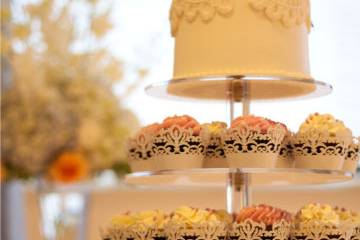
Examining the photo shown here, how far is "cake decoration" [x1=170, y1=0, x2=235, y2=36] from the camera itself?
1883mm

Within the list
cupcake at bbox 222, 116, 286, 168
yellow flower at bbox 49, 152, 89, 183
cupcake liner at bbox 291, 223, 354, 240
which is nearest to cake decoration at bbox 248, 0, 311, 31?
cupcake at bbox 222, 116, 286, 168

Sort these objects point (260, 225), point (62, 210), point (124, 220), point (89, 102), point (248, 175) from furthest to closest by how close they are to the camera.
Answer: point (62, 210), point (89, 102), point (248, 175), point (124, 220), point (260, 225)

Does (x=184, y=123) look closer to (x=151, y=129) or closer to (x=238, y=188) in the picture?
(x=151, y=129)

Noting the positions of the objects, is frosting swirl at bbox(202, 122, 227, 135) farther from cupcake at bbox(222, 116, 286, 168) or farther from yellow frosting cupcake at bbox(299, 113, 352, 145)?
yellow frosting cupcake at bbox(299, 113, 352, 145)

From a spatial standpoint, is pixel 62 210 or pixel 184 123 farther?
pixel 62 210

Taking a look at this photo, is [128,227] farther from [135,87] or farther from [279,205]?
[135,87]

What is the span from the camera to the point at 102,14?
3.91m

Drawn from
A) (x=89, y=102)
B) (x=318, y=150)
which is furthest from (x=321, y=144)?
(x=89, y=102)

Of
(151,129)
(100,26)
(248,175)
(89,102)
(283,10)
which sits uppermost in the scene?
(100,26)

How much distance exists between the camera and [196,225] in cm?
171

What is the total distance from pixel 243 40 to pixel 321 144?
0.30 m

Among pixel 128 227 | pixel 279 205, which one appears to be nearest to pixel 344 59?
pixel 279 205

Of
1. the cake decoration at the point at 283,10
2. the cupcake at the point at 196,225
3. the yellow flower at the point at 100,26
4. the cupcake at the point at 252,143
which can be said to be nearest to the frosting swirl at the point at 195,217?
the cupcake at the point at 196,225

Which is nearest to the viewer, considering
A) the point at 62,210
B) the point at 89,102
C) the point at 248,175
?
the point at 248,175
